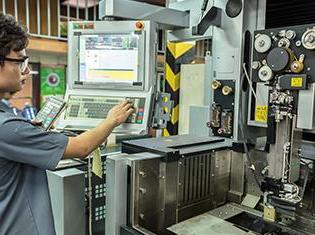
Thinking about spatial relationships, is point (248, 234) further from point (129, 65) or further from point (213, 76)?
point (129, 65)

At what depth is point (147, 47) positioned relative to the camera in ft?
5.36

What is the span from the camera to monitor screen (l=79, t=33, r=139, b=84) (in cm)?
165

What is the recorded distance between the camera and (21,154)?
99cm

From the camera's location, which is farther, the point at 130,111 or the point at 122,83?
the point at 122,83

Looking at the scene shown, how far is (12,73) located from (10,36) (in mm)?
119

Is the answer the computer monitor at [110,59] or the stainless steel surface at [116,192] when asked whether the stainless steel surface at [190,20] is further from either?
the stainless steel surface at [116,192]

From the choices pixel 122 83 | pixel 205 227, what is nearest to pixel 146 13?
pixel 122 83

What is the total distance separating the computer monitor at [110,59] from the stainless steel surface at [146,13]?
125mm

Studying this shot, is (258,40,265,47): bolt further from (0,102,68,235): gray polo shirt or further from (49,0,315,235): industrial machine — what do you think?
(0,102,68,235): gray polo shirt

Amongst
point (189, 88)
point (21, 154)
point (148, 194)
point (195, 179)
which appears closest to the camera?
point (21, 154)

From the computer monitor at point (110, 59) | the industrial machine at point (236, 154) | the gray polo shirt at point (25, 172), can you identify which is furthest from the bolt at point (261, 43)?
the gray polo shirt at point (25, 172)

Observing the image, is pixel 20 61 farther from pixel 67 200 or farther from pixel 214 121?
pixel 214 121

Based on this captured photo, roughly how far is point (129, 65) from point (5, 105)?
0.72m

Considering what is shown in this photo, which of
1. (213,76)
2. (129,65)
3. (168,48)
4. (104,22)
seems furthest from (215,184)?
(168,48)
